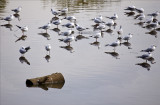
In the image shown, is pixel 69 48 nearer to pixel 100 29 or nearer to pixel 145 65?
pixel 100 29

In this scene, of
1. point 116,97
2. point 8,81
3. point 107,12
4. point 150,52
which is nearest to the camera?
point 116,97

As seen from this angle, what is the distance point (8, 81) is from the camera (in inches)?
690

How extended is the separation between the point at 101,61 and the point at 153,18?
12256 millimetres

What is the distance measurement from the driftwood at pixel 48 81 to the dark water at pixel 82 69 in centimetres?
24

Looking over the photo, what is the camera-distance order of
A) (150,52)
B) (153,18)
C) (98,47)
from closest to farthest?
1. (150,52)
2. (98,47)
3. (153,18)

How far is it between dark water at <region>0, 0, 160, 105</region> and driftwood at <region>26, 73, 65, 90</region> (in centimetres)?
24

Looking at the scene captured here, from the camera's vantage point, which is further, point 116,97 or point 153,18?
point 153,18

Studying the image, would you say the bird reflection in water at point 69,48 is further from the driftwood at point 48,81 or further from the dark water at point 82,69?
the driftwood at point 48,81

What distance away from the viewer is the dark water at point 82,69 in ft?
51.3

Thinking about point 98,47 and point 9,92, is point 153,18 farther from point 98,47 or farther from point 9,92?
point 9,92

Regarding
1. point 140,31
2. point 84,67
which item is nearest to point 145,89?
point 84,67

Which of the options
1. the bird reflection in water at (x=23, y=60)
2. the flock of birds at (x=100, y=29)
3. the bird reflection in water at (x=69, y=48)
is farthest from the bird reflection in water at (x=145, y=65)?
the bird reflection in water at (x=23, y=60)

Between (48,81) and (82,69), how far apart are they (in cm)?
262

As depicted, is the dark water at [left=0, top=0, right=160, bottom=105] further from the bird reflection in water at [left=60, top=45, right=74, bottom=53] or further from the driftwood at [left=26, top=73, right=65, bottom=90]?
the driftwood at [left=26, top=73, right=65, bottom=90]
